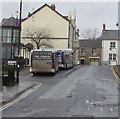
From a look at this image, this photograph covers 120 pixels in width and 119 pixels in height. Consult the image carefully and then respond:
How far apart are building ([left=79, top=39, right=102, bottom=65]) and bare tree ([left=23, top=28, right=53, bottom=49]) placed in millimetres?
28036

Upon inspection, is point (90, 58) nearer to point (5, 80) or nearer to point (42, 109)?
point (5, 80)

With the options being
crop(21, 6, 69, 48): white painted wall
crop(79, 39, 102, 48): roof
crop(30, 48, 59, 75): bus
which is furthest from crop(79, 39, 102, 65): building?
crop(30, 48, 59, 75): bus

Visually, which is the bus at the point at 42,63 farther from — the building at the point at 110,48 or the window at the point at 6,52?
the building at the point at 110,48

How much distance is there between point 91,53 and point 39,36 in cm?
3236

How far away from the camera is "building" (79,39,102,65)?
3438 inches

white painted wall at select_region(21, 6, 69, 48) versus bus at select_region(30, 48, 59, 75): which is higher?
white painted wall at select_region(21, 6, 69, 48)

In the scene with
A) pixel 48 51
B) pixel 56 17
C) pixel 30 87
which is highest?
pixel 56 17

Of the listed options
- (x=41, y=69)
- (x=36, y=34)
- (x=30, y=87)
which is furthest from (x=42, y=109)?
(x=36, y=34)

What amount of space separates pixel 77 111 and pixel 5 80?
11.7 m

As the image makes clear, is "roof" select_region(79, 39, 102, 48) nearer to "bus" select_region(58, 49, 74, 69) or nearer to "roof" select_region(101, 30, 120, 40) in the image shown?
"roof" select_region(101, 30, 120, 40)

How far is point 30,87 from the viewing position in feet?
71.9

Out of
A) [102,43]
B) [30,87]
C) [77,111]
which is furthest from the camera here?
[102,43]

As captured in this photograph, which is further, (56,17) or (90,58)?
(90,58)

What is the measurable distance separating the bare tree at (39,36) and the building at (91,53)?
28.0m
